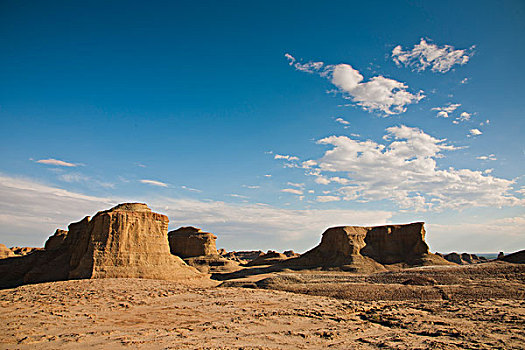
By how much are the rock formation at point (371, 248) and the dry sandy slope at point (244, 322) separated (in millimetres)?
25138

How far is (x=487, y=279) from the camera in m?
23.4

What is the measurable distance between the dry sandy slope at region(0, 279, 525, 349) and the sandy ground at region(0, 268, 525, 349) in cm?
4

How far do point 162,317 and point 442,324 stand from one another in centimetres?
1259

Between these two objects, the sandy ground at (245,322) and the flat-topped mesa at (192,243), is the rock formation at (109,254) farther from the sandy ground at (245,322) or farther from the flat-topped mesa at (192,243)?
the flat-topped mesa at (192,243)

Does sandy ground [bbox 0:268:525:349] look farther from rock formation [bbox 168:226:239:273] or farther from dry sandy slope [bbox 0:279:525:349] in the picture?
rock formation [bbox 168:226:239:273]

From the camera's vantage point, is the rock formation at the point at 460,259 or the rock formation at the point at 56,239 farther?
the rock formation at the point at 460,259

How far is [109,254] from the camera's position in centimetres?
2806

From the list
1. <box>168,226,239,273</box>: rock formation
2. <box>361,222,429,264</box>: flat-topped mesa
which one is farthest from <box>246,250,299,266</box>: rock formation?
<box>361,222,429,264</box>: flat-topped mesa

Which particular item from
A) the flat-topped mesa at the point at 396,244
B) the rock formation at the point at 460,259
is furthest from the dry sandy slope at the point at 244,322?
the rock formation at the point at 460,259

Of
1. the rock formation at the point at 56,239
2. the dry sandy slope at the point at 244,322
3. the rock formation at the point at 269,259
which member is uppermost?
the rock formation at the point at 56,239

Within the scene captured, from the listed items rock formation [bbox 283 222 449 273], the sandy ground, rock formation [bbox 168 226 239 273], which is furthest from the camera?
rock formation [bbox 168 226 239 273]

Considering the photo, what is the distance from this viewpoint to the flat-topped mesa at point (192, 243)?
52.9m

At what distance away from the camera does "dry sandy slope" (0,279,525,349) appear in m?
10.5

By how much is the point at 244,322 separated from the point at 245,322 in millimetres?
45
